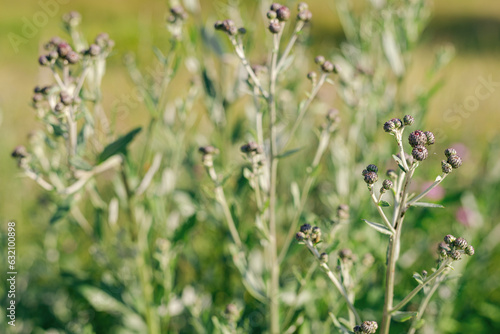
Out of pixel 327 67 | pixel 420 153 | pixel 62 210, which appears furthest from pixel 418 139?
pixel 62 210

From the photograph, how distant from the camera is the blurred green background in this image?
2360 mm

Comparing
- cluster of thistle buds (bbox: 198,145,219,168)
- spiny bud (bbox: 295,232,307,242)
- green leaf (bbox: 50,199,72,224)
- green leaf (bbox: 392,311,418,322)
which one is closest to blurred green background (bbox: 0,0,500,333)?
green leaf (bbox: 50,199,72,224)

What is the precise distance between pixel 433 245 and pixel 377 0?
4.01ft

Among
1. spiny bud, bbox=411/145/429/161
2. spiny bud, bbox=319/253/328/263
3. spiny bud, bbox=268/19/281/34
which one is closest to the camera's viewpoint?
spiny bud, bbox=411/145/429/161

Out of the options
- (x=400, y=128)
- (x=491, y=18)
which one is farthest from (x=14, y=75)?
(x=491, y=18)

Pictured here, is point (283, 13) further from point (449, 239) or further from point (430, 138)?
point (449, 239)

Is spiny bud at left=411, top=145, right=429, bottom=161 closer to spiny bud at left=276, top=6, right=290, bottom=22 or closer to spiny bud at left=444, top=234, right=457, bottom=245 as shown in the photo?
spiny bud at left=444, top=234, right=457, bottom=245

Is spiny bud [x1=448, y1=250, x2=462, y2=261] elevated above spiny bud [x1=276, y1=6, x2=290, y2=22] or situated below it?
below

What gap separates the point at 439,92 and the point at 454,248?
3.96 metres

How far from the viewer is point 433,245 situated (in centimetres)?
247

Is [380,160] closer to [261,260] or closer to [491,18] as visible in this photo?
[261,260]

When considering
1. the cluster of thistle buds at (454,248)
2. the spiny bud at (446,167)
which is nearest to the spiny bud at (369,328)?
the cluster of thistle buds at (454,248)

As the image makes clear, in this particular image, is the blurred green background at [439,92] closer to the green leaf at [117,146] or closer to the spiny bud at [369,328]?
the green leaf at [117,146]

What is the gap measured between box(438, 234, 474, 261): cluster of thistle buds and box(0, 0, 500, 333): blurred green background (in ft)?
3.24
